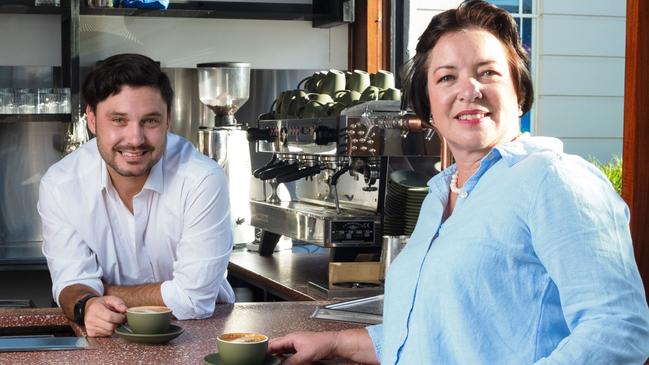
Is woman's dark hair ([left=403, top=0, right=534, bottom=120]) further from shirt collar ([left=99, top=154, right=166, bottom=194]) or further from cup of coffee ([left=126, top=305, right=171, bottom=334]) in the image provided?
shirt collar ([left=99, top=154, right=166, bottom=194])

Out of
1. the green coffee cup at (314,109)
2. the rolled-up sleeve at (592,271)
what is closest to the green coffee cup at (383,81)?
the green coffee cup at (314,109)

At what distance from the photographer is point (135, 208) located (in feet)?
9.64

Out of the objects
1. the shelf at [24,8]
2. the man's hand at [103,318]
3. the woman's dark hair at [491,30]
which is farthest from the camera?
the shelf at [24,8]

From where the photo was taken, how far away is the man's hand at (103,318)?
2.45m

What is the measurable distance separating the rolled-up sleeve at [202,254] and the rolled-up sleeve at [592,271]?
1444 millimetres

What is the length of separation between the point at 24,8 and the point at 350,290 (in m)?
2.74

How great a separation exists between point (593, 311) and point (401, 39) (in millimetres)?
4286

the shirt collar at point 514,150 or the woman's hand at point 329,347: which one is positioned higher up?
the shirt collar at point 514,150

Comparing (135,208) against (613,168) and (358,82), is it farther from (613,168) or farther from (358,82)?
(613,168)

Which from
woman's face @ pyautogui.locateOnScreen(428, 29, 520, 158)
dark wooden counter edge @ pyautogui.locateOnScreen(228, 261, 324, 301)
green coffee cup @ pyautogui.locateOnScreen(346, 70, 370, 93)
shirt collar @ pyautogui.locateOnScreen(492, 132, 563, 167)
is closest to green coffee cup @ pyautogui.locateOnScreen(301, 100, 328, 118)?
green coffee cup @ pyautogui.locateOnScreen(346, 70, 370, 93)

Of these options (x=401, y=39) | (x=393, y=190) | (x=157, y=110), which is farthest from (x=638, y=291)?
(x=401, y=39)

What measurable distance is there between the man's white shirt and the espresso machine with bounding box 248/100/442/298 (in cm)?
76

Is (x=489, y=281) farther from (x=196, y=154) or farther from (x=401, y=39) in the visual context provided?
(x=401, y=39)

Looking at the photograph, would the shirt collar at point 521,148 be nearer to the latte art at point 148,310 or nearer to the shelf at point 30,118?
the latte art at point 148,310
